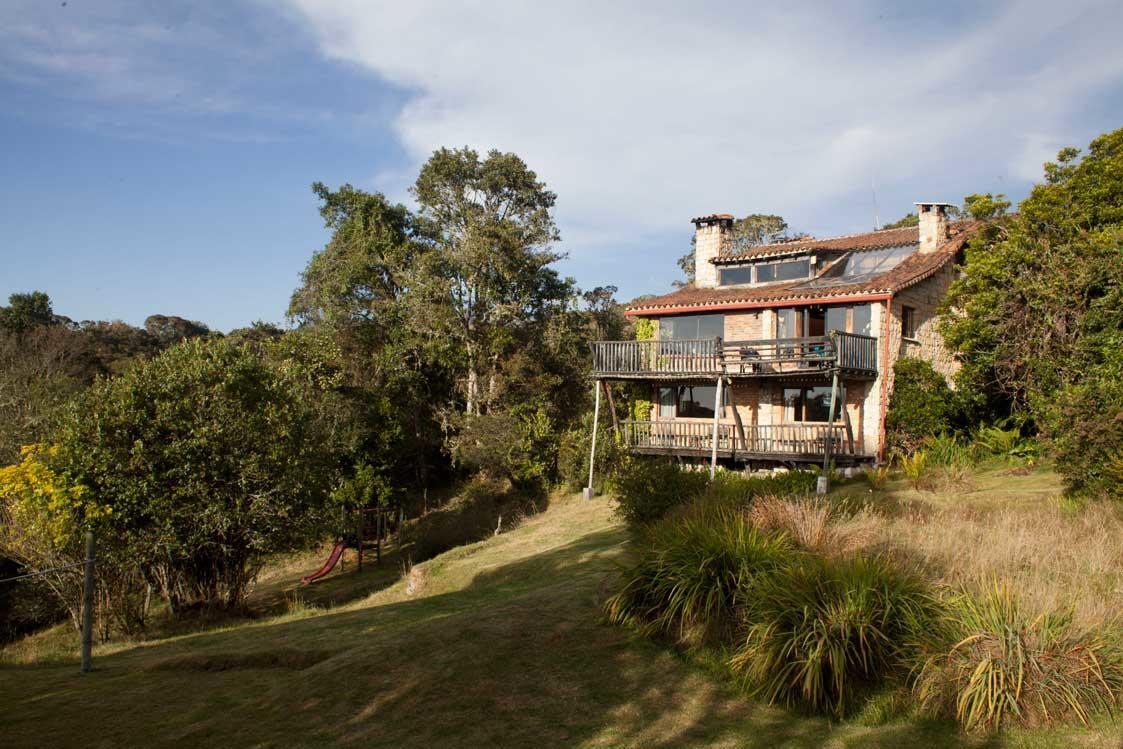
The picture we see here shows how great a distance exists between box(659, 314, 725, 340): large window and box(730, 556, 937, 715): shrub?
1910 cm

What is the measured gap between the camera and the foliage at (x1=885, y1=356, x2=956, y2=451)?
21.9 m

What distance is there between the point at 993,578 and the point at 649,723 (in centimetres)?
320

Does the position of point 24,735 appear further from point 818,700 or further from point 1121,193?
point 1121,193

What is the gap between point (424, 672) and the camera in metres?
7.78

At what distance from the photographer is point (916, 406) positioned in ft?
72.0

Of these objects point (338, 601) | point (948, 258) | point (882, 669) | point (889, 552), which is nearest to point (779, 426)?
point (948, 258)

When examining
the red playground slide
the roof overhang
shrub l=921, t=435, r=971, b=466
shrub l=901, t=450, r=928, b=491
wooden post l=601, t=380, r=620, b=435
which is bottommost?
the red playground slide

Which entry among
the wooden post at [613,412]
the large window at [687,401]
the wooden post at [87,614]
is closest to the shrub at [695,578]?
the wooden post at [87,614]

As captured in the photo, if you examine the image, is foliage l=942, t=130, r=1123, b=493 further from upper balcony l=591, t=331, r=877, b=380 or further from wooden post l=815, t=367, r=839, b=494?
wooden post l=815, t=367, r=839, b=494

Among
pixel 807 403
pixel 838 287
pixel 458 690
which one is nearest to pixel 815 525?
pixel 458 690

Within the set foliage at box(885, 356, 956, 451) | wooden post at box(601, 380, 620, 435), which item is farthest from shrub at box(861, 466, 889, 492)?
wooden post at box(601, 380, 620, 435)

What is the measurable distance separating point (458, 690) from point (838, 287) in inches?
772

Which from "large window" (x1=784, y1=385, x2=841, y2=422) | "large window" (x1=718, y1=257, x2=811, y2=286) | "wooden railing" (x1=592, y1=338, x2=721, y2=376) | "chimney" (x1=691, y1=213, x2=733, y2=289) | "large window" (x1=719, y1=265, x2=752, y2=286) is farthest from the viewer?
"chimney" (x1=691, y1=213, x2=733, y2=289)

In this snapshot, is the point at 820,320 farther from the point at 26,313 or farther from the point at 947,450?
the point at 26,313
